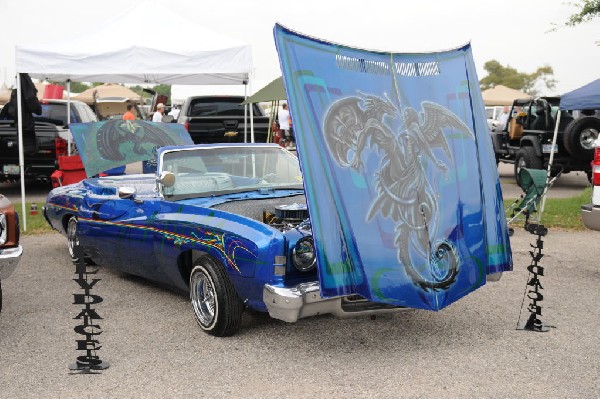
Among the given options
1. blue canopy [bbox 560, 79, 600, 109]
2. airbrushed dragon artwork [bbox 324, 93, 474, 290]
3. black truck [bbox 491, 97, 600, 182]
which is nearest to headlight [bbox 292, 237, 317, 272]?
airbrushed dragon artwork [bbox 324, 93, 474, 290]

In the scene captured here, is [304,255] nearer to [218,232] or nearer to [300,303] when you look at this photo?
[300,303]

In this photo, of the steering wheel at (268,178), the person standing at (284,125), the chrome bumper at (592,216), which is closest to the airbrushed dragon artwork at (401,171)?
the steering wheel at (268,178)

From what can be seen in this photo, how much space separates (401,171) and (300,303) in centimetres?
113

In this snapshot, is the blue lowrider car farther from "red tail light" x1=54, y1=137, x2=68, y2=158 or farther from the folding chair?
"red tail light" x1=54, y1=137, x2=68, y2=158

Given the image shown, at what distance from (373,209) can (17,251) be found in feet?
8.56

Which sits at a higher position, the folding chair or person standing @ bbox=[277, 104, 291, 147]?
person standing @ bbox=[277, 104, 291, 147]

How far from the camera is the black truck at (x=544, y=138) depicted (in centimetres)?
1378

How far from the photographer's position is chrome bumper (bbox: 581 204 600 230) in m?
6.63

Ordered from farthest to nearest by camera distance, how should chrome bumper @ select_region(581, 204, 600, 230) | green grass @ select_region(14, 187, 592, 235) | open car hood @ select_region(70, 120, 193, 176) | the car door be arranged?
green grass @ select_region(14, 187, 592, 235)
open car hood @ select_region(70, 120, 193, 176)
chrome bumper @ select_region(581, 204, 600, 230)
the car door

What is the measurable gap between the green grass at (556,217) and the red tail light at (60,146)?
3.94 ft

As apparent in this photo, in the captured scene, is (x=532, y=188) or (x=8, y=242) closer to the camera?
(x=8, y=242)

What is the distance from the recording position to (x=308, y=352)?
472 cm

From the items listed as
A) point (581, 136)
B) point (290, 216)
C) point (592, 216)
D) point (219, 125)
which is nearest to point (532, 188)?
point (592, 216)

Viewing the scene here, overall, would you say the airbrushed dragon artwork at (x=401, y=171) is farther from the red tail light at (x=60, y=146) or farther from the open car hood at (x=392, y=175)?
the red tail light at (x=60, y=146)
